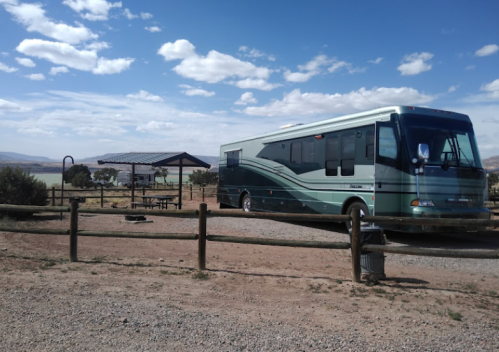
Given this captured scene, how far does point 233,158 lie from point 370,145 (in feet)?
23.9

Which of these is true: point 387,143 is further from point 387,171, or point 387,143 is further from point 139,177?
point 139,177

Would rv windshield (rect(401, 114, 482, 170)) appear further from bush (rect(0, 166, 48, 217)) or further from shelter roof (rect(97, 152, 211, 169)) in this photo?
bush (rect(0, 166, 48, 217))

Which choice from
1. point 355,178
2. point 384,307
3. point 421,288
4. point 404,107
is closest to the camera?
point 384,307

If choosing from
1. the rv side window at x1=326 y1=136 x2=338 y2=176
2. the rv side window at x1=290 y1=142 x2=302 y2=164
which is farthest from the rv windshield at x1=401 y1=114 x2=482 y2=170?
the rv side window at x1=290 y1=142 x2=302 y2=164

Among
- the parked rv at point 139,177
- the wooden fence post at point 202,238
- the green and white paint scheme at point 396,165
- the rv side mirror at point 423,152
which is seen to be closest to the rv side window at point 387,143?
the green and white paint scheme at point 396,165

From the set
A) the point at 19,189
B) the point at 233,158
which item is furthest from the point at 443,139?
the point at 19,189

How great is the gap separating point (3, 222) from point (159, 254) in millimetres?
6417

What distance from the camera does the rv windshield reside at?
30.6 feet

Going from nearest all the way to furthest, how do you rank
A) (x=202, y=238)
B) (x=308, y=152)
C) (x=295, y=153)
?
(x=202, y=238) < (x=308, y=152) < (x=295, y=153)

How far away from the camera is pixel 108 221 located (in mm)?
13883

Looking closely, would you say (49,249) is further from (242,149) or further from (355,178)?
(242,149)

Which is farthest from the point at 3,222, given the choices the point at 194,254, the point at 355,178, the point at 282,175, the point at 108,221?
the point at 355,178

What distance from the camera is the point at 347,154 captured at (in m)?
10.6

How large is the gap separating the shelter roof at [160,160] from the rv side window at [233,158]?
1558mm
